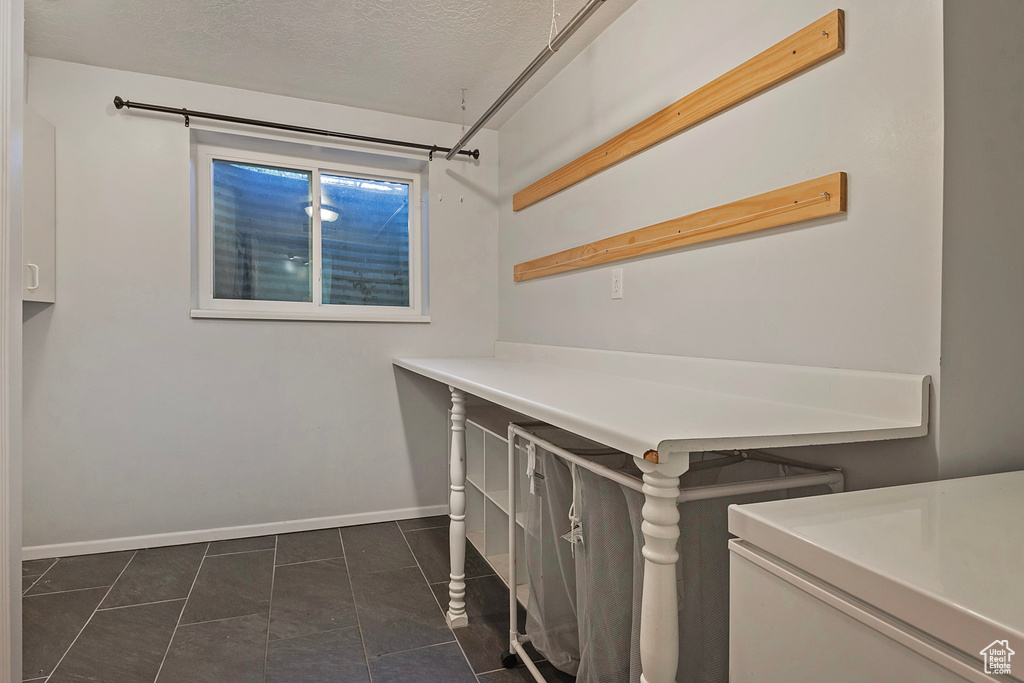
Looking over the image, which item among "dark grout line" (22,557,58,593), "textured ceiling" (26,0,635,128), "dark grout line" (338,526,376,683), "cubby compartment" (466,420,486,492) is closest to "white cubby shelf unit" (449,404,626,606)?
"cubby compartment" (466,420,486,492)

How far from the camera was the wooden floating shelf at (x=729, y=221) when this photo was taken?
4.11 feet

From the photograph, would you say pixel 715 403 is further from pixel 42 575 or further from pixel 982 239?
pixel 42 575

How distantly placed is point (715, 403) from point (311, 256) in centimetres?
239

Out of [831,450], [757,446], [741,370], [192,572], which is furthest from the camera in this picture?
[192,572]

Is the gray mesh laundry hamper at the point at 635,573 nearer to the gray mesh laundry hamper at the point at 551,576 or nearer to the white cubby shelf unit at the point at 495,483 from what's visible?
the gray mesh laundry hamper at the point at 551,576

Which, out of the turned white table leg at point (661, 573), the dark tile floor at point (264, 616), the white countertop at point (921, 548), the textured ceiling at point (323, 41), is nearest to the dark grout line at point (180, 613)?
the dark tile floor at point (264, 616)

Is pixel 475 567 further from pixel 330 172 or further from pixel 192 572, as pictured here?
pixel 330 172

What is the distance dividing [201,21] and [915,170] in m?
2.46

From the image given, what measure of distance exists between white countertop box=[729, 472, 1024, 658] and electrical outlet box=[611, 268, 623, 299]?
4.18 ft

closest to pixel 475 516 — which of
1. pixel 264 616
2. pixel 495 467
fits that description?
pixel 495 467

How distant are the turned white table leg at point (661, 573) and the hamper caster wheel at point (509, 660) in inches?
35.8

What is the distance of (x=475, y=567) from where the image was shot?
2.42 meters

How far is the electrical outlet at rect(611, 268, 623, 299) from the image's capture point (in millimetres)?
2062

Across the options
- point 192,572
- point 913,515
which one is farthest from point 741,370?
point 192,572
